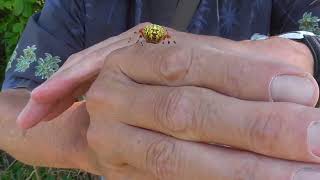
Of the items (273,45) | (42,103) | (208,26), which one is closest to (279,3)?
(208,26)

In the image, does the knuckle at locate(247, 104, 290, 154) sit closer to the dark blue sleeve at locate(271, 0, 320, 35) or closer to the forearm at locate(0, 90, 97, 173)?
the forearm at locate(0, 90, 97, 173)

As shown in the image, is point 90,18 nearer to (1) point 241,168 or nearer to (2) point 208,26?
(2) point 208,26

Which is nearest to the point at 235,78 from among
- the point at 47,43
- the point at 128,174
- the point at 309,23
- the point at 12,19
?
the point at 128,174

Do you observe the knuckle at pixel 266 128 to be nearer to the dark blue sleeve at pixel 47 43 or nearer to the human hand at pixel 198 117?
the human hand at pixel 198 117

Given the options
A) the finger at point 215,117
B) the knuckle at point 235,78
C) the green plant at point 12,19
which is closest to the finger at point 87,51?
the finger at point 215,117

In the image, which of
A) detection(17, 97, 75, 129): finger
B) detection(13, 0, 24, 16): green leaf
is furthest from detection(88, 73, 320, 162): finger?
detection(13, 0, 24, 16): green leaf

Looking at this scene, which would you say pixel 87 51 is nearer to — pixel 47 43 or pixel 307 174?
pixel 307 174

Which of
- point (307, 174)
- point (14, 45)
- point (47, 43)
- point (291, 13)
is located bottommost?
point (14, 45)
